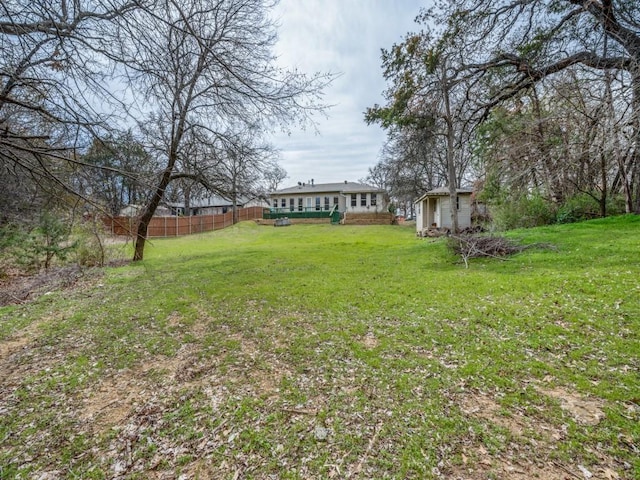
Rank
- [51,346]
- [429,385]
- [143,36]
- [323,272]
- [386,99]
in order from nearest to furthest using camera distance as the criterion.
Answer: [429,385] → [143,36] → [51,346] → [323,272] → [386,99]

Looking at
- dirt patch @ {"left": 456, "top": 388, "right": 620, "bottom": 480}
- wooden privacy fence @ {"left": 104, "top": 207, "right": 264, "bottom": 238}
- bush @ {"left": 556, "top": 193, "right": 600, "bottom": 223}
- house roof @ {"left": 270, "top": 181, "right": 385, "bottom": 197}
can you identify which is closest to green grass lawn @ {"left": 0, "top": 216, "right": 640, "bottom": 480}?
dirt patch @ {"left": 456, "top": 388, "right": 620, "bottom": 480}

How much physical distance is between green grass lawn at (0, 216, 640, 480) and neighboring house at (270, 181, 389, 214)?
965 inches

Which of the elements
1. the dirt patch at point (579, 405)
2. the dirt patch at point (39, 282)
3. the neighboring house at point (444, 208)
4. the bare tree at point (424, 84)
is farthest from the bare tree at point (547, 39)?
the dirt patch at point (39, 282)

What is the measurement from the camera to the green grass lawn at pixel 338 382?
2.01 m

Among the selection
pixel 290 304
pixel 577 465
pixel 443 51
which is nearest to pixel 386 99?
pixel 443 51

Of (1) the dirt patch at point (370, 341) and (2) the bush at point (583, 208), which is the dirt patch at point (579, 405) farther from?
(2) the bush at point (583, 208)

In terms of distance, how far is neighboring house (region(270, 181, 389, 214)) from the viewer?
98.3 feet

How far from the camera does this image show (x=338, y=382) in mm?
2877

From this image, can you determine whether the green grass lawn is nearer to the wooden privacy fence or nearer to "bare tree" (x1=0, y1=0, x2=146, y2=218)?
"bare tree" (x1=0, y1=0, x2=146, y2=218)

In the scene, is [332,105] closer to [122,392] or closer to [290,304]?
[290,304]

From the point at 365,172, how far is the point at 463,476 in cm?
3832

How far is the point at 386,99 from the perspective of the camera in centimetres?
999

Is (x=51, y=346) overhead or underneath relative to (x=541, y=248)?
underneath

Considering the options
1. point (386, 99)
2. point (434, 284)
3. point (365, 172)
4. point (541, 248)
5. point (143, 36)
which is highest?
point (365, 172)
